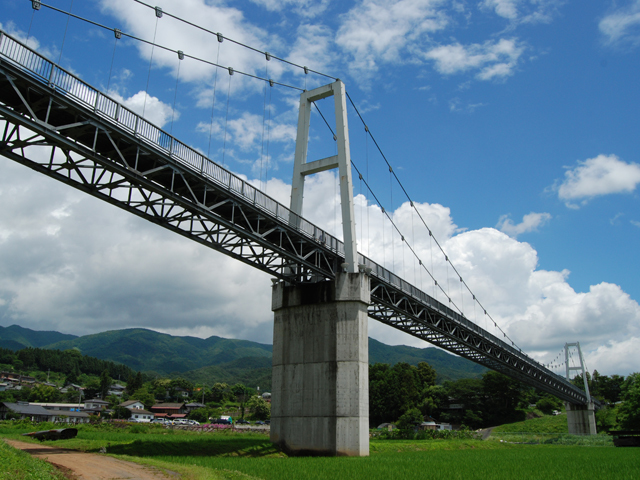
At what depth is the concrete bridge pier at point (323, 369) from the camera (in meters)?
29.3

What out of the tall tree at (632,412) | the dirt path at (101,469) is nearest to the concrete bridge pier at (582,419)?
the tall tree at (632,412)

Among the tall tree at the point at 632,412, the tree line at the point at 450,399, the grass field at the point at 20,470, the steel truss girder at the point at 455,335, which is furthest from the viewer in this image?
the tree line at the point at 450,399

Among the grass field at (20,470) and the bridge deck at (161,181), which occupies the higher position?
the bridge deck at (161,181)

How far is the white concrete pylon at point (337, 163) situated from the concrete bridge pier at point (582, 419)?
293ft

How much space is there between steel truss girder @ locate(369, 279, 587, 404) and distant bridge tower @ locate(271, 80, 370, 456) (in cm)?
479

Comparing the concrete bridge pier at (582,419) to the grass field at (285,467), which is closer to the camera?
the grass field at (285,467)

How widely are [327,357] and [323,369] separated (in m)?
0.77

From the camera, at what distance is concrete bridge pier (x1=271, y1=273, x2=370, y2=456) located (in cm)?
2930

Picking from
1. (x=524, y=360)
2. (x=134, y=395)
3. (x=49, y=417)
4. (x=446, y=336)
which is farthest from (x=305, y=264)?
(x=134, y=395)

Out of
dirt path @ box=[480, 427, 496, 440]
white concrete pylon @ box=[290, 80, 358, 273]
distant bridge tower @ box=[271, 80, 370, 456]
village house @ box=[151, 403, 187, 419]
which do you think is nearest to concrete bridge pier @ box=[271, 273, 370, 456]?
distant bridge tower @ box=[271, 80, 370, 456]

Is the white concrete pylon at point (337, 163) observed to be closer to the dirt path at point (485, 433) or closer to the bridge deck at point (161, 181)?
the bridge deck at point (161, 181)

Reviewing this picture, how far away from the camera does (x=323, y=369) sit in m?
30.4

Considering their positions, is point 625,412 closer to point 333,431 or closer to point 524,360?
point 524,360

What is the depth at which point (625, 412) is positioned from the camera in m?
74.4
